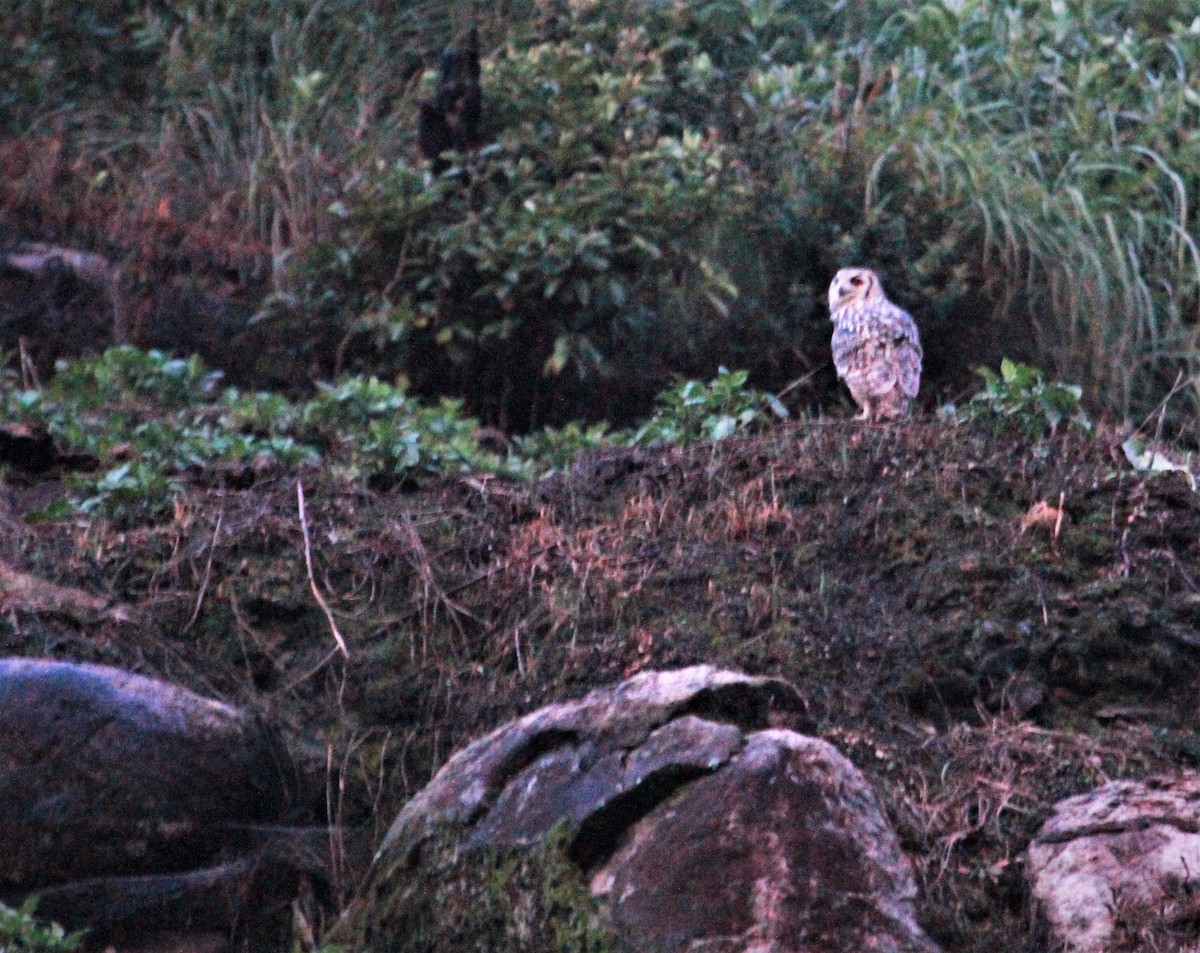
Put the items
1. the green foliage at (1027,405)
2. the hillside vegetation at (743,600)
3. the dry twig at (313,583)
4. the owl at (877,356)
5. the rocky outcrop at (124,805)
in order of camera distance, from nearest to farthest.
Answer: the rocky outcrop at (124,805) → the hillside vegetation at (743,600) → the dry twig at (313,583) → the green foliage at (1027,405) → the owl at (877,356)

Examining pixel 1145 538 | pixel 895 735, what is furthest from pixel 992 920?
pixel 1145 538

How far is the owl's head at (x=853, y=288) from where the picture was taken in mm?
6496

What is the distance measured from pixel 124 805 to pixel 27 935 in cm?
50

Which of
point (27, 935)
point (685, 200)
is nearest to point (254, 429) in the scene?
point (685, 200)

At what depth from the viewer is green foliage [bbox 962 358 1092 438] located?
19.0ft

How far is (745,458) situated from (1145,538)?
1.14 m

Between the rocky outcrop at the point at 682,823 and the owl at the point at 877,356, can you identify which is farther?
the owl at the point at 877,356

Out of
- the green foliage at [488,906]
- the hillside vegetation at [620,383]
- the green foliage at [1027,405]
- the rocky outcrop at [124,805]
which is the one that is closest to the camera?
the green foliage at [488,906]

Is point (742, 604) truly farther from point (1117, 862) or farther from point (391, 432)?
point (391, 432)

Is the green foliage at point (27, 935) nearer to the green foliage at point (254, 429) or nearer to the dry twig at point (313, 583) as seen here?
the dry twig at point (313, 583)

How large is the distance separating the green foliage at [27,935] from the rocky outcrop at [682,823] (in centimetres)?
57

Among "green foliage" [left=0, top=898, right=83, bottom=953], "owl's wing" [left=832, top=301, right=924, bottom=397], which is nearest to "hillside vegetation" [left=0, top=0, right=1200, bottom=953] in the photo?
"owl's wing" [left=832, top=301, right=924, bottom=397]

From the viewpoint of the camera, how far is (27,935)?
12.9 ft

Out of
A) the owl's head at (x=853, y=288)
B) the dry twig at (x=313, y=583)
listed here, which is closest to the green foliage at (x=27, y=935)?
the dry twig at (x=313, y=583)
